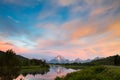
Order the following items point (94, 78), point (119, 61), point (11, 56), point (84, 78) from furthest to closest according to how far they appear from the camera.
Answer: point (11, 56)
point (119, 61)
point (84, 78)
point (94, 78)

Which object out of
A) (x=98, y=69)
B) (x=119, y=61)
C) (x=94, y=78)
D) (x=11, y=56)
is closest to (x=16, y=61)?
(x=11, y=56)

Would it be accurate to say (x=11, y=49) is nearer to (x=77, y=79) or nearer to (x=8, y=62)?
(x=8, y=62)

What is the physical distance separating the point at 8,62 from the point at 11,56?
19.3 feet

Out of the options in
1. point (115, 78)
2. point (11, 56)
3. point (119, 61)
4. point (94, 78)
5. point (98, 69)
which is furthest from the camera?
point (11, 56)

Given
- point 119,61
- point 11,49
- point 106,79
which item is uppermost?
point 11,49

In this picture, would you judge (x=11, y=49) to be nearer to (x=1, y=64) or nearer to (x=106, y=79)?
(x=1, y=64)

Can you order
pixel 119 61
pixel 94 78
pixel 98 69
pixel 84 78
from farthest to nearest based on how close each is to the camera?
1. pixel 119 61
2. pixel 98 69
3. pixel 84 78
4. pixel 94 78

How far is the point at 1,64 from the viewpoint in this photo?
163 metres

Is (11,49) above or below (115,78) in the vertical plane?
above

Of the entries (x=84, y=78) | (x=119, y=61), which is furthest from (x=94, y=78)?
(x=119, y=61)

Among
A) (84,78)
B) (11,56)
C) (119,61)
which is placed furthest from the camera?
(11,56)

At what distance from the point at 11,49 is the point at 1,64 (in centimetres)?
1435

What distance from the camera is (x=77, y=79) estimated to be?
38.8m

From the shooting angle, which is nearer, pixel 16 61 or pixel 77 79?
pixel 77 79
